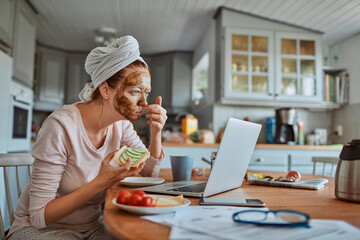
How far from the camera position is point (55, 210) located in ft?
2.96

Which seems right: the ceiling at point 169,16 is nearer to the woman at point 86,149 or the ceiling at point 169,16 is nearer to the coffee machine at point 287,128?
the coffee machine at point 287,128

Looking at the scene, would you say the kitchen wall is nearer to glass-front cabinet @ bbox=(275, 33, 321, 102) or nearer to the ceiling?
the ceiling

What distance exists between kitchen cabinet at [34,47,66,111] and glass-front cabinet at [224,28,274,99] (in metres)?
2.94

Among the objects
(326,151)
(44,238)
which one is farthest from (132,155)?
(326,151)

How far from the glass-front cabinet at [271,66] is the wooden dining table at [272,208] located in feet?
7.69

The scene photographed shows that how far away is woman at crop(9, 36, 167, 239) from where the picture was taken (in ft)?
3.02

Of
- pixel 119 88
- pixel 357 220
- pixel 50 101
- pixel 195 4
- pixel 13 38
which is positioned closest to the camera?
pixel 357 220

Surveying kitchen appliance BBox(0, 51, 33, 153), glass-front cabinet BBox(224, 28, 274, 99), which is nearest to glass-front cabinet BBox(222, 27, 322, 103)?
glass-front cabinet BBox(224, 28, 274, 99)

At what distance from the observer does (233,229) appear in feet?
1.73

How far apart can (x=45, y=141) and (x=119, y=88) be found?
1.09 ft

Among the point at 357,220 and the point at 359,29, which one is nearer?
the point at 357,220

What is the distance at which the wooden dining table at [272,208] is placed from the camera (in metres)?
0.53

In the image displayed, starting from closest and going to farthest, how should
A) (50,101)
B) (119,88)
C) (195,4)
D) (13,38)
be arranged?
(119,88), (13,38), (195,4), (50,101)

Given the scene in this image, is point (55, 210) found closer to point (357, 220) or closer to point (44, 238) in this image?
point (44, 238)
